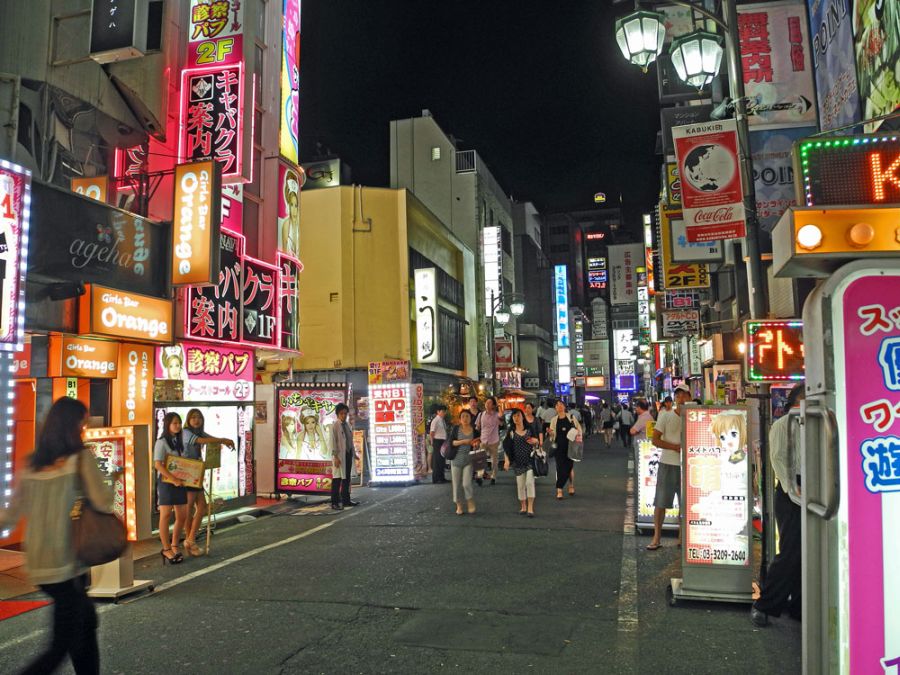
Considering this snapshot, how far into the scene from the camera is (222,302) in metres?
12.9

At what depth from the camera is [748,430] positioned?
7.11m

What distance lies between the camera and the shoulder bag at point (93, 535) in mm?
4340

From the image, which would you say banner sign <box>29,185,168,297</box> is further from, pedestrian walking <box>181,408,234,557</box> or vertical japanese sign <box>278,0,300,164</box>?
vertical japanese sign <box>278,0,300,164</box>

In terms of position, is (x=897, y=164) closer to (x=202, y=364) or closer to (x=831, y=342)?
(x=831, y=342)

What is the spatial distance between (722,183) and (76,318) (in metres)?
8.79

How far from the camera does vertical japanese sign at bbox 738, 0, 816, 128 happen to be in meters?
10.0

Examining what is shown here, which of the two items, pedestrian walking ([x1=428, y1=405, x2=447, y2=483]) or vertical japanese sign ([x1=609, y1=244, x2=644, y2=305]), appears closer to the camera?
pedestrian walking ([x1=428, y1=405, x2=447, y2=483])

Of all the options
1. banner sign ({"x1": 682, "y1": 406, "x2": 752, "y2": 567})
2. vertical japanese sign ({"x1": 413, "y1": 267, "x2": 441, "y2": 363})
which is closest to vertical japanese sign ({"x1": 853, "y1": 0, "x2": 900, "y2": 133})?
banner sign ({"x1": 682, "y1": 406, "x2": 752, "y2": 567})

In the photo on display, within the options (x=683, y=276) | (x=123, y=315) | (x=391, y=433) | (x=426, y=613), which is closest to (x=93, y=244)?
(x=123, y=315)

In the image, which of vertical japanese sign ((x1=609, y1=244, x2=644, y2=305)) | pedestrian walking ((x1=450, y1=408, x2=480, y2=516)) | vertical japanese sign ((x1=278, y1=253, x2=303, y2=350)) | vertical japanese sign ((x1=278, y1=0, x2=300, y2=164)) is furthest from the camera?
vertical japanese sign ((x1=609, y1=244, x2=644, y2=305))

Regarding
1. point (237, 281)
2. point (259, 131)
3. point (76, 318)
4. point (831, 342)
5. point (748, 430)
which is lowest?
point (748, 430)

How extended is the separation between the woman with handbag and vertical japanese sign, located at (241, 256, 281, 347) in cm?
930

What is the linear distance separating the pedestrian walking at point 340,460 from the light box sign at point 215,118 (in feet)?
15.8

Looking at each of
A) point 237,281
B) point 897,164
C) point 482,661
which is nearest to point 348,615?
point 482,661
